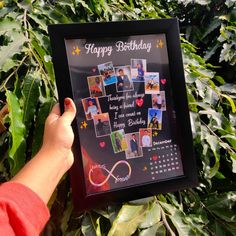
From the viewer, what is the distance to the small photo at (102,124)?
111 cm

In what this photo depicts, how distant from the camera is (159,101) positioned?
1.20 meters

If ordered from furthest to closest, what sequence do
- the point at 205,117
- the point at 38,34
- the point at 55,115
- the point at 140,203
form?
the point at 205,117 → the point at 38,34 → the point at 140,203 → the point at 55,115

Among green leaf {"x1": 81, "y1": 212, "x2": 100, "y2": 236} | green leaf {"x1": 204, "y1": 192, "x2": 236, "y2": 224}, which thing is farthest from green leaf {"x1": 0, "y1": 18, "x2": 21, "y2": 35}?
green leaf {"x1": 204, "y1": 192, "x2": 236, "y2": 224}

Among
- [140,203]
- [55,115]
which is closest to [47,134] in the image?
[55,115]

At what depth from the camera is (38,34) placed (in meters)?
1.35

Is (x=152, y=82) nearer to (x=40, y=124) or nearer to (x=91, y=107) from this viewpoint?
(x=91, y=107)

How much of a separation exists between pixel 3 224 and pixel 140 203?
492 millimetres

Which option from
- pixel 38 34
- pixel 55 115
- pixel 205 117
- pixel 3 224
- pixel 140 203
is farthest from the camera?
pixel 205 117

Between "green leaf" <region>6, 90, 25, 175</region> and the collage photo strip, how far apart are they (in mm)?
169

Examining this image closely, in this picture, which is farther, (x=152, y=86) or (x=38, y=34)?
(x=38, y=34)

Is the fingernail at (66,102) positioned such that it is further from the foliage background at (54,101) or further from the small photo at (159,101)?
the small photo at (159,101)

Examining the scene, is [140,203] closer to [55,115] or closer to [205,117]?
[55,115]

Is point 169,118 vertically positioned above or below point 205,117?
above

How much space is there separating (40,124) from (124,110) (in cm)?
22
